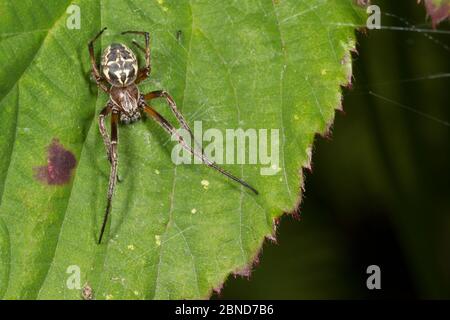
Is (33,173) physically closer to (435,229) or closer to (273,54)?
(273,54)

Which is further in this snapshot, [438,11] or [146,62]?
[146,62]

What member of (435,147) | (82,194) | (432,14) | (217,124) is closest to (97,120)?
(82,194)

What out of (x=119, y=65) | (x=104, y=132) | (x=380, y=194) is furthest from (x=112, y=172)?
(x=380, y=194)

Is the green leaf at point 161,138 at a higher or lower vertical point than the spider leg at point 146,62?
→ lower

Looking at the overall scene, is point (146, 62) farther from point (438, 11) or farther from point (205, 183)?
point (438, 11)

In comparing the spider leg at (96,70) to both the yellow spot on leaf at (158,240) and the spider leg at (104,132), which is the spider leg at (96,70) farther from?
the yellow spot on leaf at (158,240)

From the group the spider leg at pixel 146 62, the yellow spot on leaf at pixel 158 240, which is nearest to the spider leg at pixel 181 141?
the spider leg at pixel 146 62

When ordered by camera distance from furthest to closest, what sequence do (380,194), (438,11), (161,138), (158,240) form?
1. (380,194)
2. (161,138)
3. (158,240)
4. (438,11)

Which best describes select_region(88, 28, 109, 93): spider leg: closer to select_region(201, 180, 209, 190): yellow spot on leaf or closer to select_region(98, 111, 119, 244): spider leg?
select_region(98, 111, 119, 244): spider leg

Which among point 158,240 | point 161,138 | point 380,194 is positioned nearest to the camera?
point 158,240
